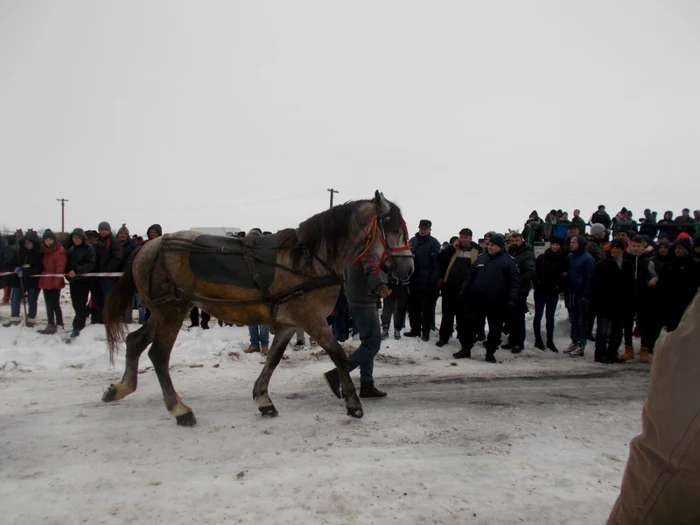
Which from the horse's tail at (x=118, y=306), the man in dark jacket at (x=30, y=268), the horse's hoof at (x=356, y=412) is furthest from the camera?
the man in dark jacket at (x=30, y=268)

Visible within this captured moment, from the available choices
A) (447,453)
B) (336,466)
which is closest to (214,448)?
(336,466)

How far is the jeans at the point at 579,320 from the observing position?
8352 mm

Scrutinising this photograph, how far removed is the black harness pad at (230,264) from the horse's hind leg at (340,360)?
71 centimetres

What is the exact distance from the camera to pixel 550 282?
864 cm

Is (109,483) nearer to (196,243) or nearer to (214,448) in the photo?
(214,448)

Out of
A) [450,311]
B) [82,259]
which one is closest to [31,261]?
[82,259]

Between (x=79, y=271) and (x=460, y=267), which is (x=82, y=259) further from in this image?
(x=460, y=267)

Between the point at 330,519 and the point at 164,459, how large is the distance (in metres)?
1.65

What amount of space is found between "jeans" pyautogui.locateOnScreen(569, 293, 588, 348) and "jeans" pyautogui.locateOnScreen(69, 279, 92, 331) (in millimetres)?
9291

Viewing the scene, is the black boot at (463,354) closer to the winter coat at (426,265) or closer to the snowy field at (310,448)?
the snowy field at (310,448)

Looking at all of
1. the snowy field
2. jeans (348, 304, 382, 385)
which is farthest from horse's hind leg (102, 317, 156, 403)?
jeans (348, 304, 382, 385)

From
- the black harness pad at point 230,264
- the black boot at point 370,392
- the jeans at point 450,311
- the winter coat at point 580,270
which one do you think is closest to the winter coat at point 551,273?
the winter coat at point 580,270

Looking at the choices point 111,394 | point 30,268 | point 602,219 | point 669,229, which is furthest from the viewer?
point 602,219

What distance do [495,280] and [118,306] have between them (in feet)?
19.3
